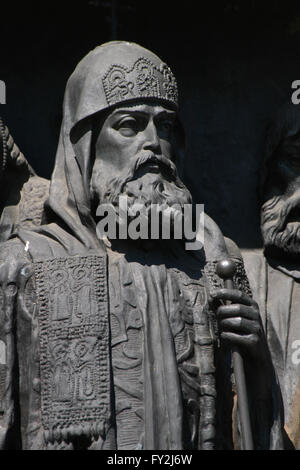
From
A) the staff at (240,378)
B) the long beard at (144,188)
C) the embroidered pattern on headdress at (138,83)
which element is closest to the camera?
the staff at (240,378)

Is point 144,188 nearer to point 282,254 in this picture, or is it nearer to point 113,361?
point 113,361

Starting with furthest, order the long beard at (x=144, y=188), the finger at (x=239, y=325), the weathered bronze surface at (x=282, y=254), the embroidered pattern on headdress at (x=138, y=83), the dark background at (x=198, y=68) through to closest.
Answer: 1. the dark background at (x=198, y=68)
2. the weathered bronze surface at (x=282, y=254)
3. the embroidered pattern on headdress at (x=138, y=83)
4. the long beard at (x=144, y=188)
5. the finger at (x=239, y=325)

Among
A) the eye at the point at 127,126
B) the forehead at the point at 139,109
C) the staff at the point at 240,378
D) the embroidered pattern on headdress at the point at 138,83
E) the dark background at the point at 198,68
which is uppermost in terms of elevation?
the dark background at the point at 198,68

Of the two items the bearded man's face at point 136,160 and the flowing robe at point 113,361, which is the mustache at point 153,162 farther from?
the flowing robe at point 113,361

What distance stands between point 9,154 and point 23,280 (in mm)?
841

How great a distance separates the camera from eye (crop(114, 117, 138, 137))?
6.77m

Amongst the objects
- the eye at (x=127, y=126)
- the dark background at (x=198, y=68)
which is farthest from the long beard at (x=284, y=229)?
the eye at (x=127, y=126)

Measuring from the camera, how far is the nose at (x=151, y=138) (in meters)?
6.71

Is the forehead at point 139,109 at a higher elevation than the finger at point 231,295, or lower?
higher

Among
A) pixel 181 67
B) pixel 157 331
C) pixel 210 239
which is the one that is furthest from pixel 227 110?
pixel 157 331

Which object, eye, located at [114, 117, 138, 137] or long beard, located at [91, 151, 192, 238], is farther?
eye, located at [114, 117, 138, 137]

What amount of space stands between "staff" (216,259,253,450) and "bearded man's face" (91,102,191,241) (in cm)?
41

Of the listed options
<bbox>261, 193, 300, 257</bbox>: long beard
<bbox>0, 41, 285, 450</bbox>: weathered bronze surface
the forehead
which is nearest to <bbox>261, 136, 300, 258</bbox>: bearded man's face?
<bbox>261, 193, 300, 257</bbox>: long beard

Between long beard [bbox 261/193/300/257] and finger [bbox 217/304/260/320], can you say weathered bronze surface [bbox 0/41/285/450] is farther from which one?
long beard [bbox 261/193/300/257]
